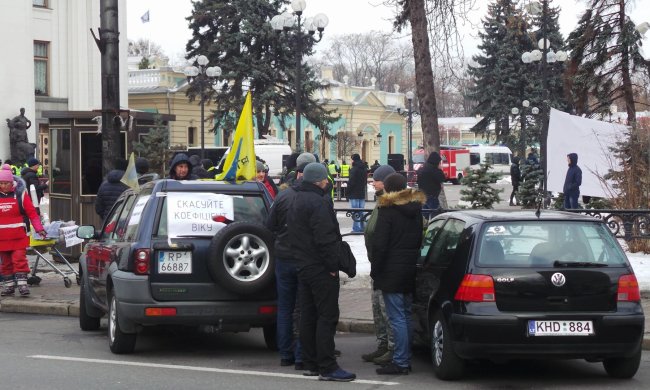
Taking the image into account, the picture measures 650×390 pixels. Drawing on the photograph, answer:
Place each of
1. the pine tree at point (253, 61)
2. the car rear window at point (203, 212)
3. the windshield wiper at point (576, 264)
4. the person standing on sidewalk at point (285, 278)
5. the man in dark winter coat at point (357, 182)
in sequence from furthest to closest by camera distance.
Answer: the pine tree at point (253, 61)
the man in dark winter coat at point (357, 182)
the car rear window at point (203, 212)
the person standing on sidewalk at point (285, 278)
the windshield wiper at point (576, 264)

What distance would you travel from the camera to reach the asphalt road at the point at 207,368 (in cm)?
873

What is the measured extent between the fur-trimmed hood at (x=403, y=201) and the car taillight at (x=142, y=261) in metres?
2.13

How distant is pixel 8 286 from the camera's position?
47.5 feet

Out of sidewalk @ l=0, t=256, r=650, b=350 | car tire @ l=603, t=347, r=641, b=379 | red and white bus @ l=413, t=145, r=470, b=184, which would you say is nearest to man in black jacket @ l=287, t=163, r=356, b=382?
car tire @ l=603, t=347, r=641, b=379

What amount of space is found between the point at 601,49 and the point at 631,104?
5.18m

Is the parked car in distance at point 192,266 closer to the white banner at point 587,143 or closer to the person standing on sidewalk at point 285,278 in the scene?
the person standing on sidewalk at point 285,278

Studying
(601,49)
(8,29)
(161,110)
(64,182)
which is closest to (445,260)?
(64,182)

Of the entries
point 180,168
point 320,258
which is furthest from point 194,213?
point 180,168

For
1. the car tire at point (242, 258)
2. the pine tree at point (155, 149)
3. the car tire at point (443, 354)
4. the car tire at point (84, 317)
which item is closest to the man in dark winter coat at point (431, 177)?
the car tire at point (84, 317)

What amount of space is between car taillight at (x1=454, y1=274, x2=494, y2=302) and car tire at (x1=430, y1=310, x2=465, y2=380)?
1.27 ft

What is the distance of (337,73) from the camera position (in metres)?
116

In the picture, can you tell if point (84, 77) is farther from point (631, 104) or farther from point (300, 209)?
point (300, 209)

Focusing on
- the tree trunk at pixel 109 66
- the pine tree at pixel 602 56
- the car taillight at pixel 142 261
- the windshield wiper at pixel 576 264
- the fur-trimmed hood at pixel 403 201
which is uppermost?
the pine tree at pixel 602 56

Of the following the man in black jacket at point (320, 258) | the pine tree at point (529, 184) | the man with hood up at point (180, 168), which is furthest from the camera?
the pine tree at point (529, 184)
